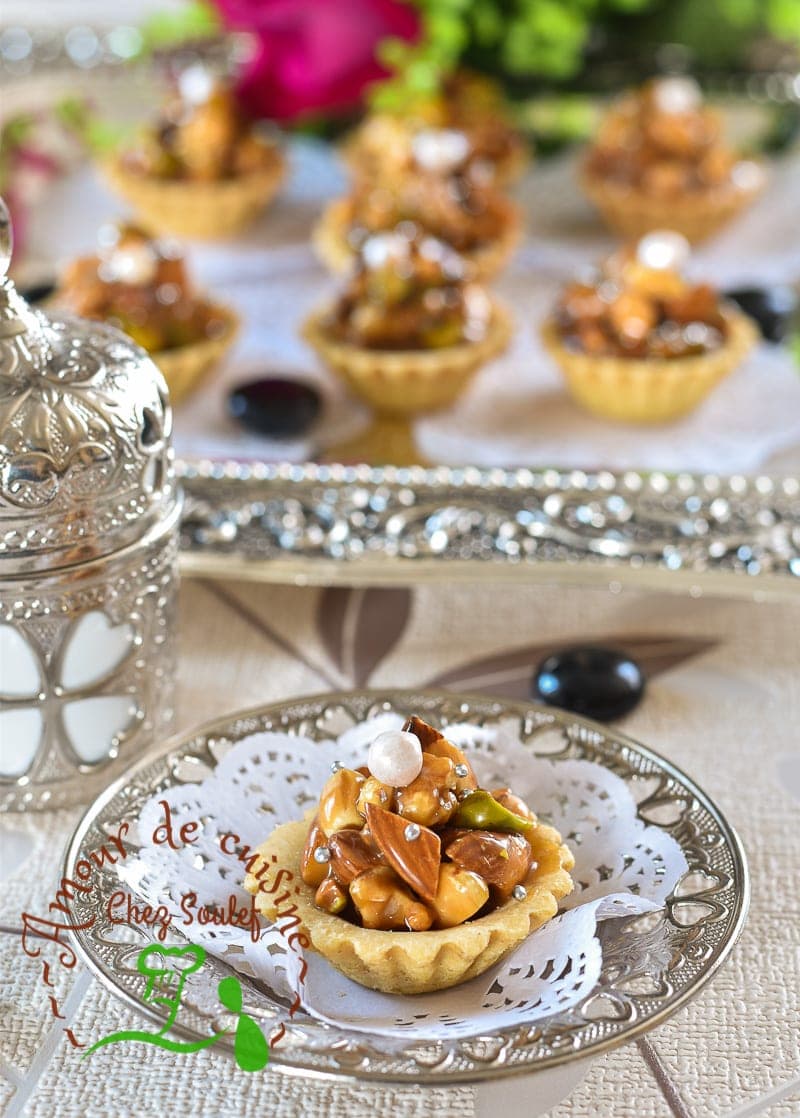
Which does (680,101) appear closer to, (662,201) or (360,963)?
(662,201)

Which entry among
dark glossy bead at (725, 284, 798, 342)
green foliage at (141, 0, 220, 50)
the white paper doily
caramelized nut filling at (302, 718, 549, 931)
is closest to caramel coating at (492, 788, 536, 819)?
caramelized nut filling at (302, 718, 549, 931)

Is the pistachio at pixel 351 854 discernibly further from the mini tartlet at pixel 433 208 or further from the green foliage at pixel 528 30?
the green foliage at pixel 528 30

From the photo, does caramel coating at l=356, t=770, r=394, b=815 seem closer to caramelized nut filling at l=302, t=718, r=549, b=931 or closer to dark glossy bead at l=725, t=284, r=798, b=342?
caramelized nut filling at l=302, t=718, r=549, b=931

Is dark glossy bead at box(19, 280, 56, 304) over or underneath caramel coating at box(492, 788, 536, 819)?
underneath

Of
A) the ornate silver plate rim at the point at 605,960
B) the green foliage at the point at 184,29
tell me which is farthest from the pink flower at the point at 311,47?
the ornate silver plate rim at the point at 605,960

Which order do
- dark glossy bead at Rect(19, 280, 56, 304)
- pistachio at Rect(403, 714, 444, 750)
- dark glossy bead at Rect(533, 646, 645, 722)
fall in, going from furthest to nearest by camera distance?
1. dark glossy bead at Rect(19, 280, 56, 304)
2. dark glossy bead at Rect(533, 646, 645, 722)
3. pistachio at Rect(403, 714, 444, 750)

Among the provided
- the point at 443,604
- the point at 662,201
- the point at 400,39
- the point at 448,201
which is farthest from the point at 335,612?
the point at 400,39
